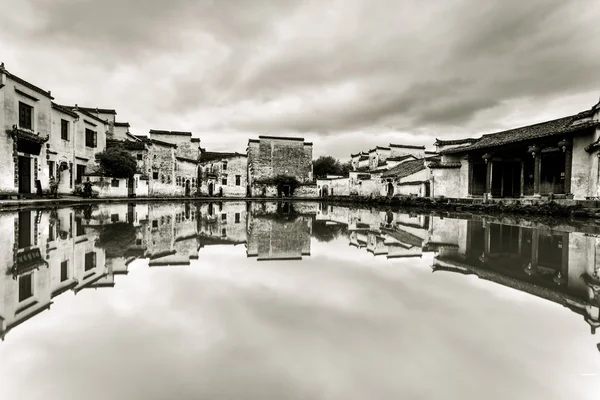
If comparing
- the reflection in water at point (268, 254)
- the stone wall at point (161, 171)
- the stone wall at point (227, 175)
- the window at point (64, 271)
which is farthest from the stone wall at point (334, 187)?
the window at point (64, 271)

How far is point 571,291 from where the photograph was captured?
4.11 meters

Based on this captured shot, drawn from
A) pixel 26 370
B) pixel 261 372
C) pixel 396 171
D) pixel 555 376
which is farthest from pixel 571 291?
pixel 396 171

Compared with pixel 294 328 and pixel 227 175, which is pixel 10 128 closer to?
pixel 294 328

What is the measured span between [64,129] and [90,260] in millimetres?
25390

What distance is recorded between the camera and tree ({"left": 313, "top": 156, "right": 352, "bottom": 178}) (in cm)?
6919

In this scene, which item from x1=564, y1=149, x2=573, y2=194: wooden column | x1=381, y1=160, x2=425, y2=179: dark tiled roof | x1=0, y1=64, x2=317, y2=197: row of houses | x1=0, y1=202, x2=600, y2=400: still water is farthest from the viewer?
x1=381, y1=160, x2=425, y2=179: dark tiled roof

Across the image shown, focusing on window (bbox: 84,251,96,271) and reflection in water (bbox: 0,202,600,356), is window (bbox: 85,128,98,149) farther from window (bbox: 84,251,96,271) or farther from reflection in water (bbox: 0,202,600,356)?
window (bbox: 84,251,96,271)

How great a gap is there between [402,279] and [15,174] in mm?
22241

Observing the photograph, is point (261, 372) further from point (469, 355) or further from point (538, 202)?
point (538, 202)

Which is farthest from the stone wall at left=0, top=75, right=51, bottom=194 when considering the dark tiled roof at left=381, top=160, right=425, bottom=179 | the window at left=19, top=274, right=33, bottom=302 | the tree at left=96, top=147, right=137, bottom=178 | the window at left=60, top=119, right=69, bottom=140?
the dark tiled roof at left=381, top=160, right=425, bottom=179

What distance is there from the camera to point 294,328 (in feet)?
9.55

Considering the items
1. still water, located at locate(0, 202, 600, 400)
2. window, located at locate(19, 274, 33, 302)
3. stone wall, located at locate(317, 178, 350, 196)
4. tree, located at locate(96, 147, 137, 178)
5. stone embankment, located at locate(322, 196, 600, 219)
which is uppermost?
tree, located at locate(96, 147, 137, 178)

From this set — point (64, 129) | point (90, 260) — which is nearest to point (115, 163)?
point (64, 129)

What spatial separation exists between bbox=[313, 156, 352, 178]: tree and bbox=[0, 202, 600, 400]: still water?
63.5 meters
